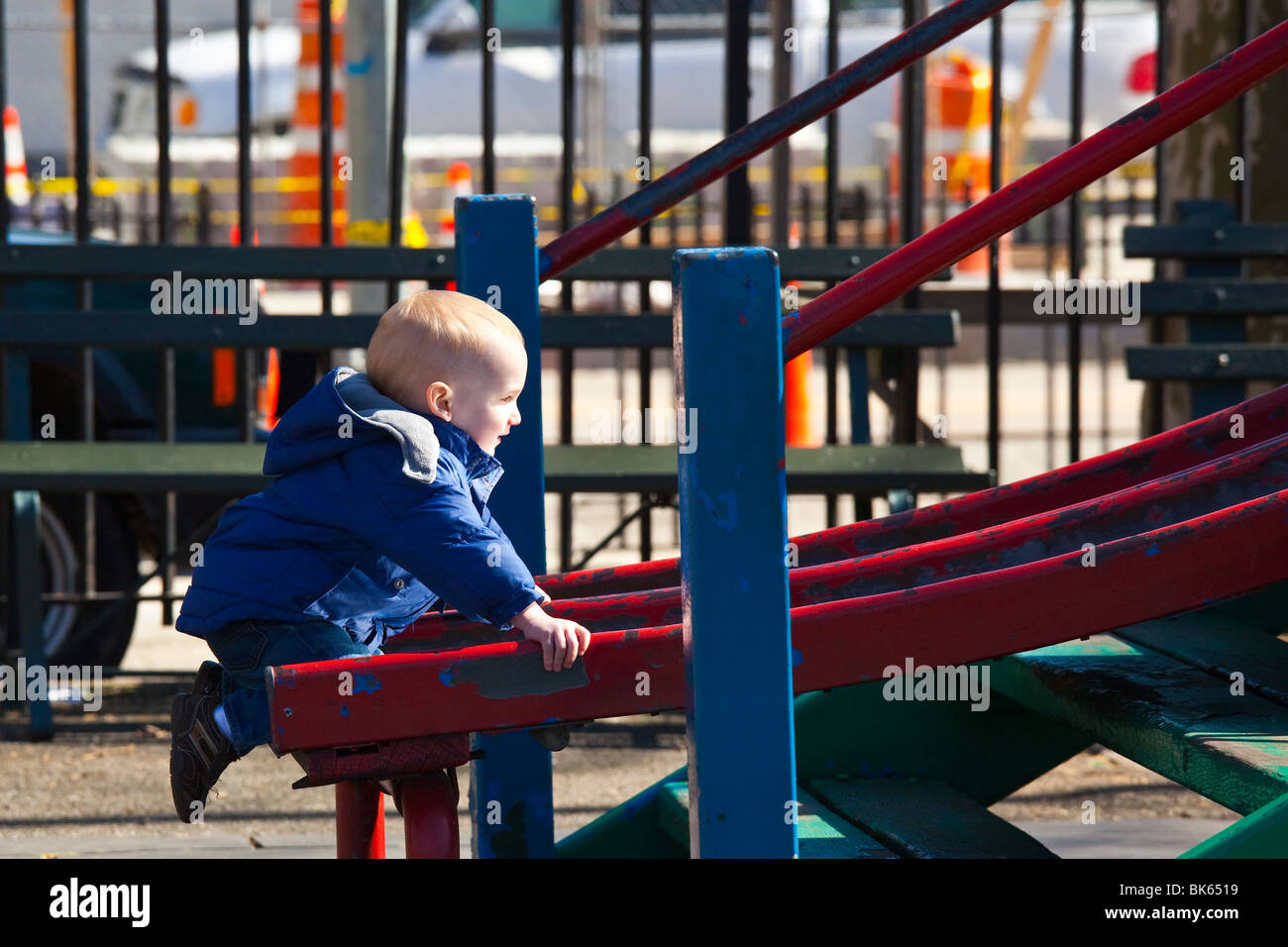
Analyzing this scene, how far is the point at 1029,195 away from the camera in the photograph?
2.16 metres

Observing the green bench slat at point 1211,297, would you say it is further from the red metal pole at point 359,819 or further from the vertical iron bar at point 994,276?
the red metal pole at point 359,819

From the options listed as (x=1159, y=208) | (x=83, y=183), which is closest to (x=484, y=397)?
(x=83, y=183)

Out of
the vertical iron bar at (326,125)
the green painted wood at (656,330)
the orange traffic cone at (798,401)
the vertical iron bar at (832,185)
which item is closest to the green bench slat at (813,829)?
the vertical iron bar at (832,185)

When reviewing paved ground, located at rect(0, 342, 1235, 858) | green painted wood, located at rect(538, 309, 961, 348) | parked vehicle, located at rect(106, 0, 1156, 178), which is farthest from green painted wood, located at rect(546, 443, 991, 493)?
parked vehicle, located at rect(106, 0, 1156, 178)

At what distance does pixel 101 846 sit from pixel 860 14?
2211cm

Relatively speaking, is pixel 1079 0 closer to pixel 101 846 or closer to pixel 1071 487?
pixel 1071 487

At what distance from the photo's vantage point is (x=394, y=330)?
6.96 feet

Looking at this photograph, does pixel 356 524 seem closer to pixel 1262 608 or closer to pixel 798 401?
pixel 1262 608

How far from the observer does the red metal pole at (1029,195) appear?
2.12 meters

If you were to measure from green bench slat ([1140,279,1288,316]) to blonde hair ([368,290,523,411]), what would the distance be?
2602mm

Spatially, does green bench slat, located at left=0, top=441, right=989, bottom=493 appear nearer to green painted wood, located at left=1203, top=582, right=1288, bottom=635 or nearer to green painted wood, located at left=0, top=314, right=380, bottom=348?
green painted wood, located at left=0, top=314, right=380, bottom=348

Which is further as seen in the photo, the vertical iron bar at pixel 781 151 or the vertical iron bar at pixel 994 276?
the vertical iron bar at pixel 781 151

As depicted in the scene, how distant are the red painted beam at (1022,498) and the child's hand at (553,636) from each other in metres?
0.53

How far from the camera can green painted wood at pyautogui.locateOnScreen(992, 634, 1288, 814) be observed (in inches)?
81.7
